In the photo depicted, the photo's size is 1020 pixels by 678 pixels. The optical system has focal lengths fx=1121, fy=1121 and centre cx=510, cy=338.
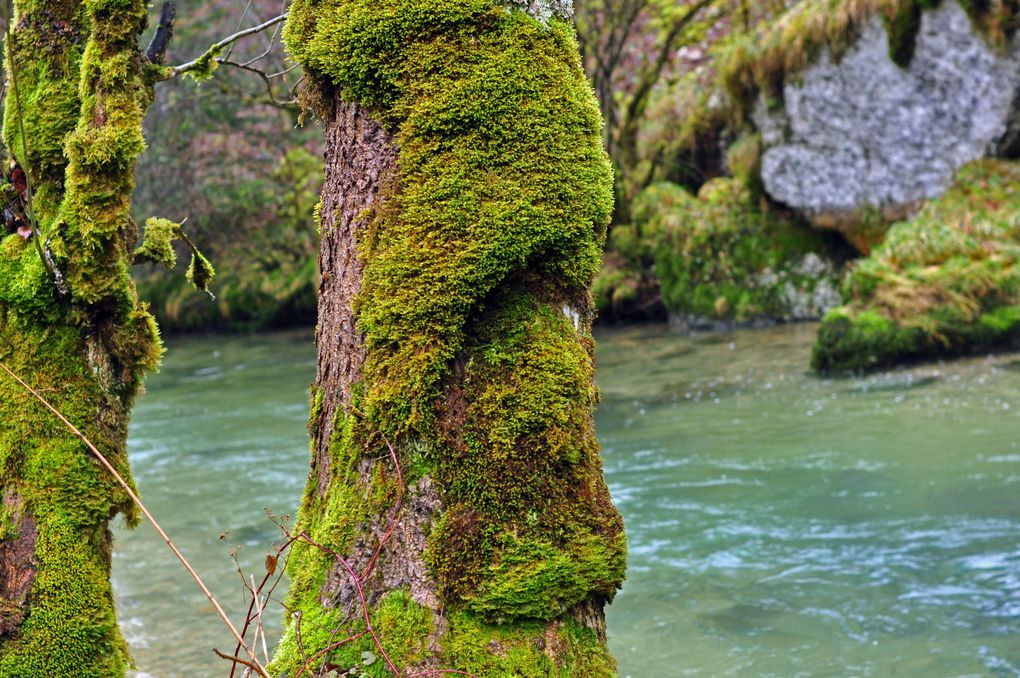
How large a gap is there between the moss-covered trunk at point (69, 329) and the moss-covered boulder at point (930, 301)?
31.9ft

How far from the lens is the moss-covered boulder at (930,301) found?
1245cm

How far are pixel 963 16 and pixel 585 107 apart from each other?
13779 mm

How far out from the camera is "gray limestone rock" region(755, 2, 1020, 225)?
15.3 meters

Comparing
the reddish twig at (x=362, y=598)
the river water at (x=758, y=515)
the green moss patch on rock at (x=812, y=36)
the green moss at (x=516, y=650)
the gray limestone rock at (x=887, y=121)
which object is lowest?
the river water at (x=758, y=515)

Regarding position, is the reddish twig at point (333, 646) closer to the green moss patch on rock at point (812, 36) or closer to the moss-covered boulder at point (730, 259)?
the green moss patch on rock at point (812, 36)

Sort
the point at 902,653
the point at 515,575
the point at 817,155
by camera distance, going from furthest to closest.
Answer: the point at 817,155, the point at 902,653, the point at 515,575

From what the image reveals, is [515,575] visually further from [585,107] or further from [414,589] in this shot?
[585,107]

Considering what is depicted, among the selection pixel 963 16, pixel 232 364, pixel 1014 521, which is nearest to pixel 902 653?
pixel 1014 521

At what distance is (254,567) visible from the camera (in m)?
7.36

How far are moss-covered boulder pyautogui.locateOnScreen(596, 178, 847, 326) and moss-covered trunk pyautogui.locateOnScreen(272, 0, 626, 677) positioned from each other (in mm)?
14344

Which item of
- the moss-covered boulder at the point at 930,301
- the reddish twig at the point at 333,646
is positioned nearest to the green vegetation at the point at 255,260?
the moss-covered boulder at the point at 930,301

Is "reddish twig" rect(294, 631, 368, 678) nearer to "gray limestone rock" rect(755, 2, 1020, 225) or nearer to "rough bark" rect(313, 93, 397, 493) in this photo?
"rough bark" rect(313, 93, 397, 493)

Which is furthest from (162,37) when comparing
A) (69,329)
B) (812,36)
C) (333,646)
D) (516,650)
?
(812,36)

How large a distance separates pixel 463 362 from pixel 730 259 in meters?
14.8
